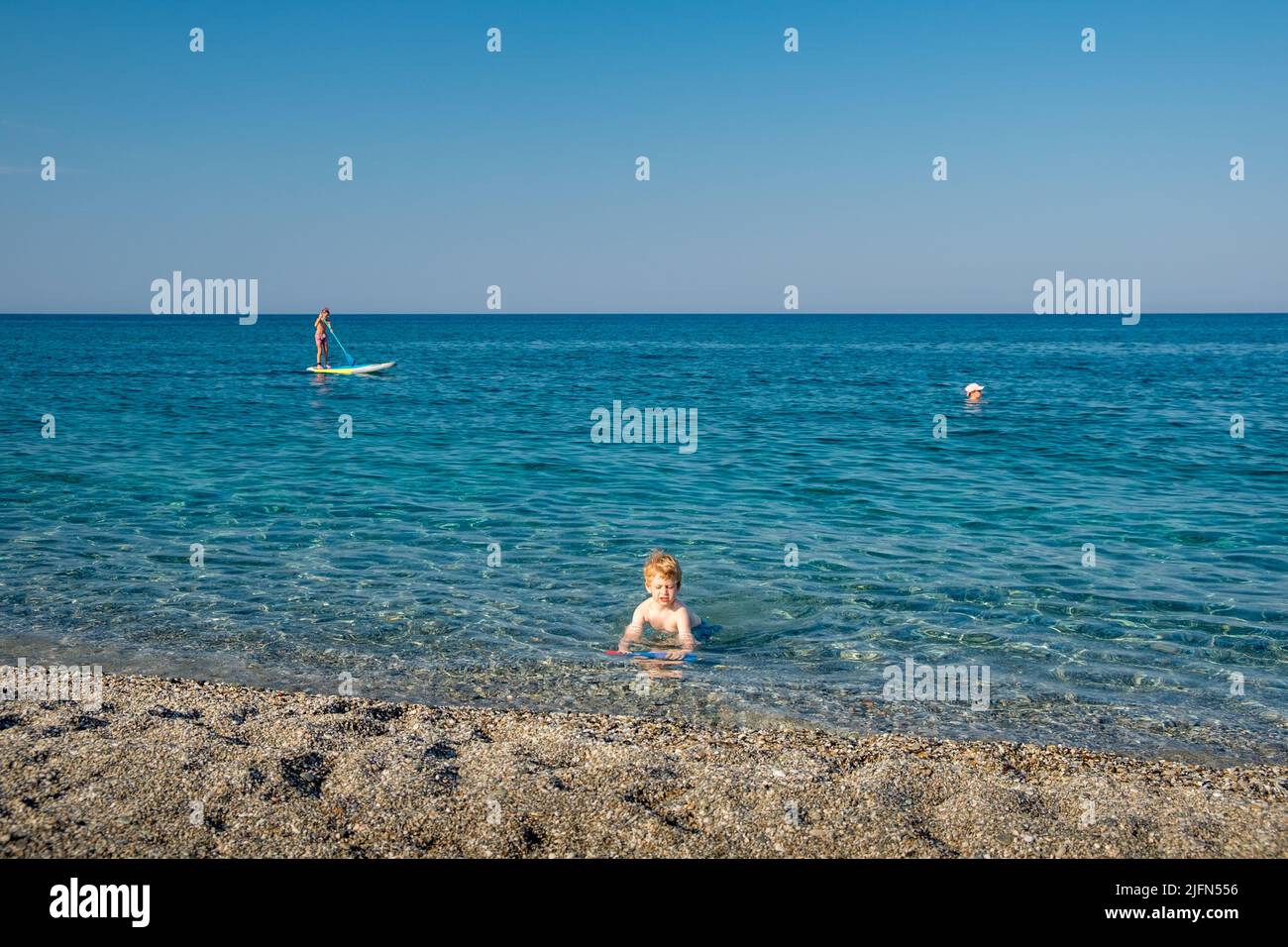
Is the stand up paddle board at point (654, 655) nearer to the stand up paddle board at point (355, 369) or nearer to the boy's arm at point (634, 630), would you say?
the boy's arm at point (634, 630)

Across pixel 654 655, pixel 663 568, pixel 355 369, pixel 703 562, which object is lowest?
pixel 654 655

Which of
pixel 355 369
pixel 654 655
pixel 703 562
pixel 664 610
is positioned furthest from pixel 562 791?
pixel 355 369

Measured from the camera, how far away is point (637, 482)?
58.3ft

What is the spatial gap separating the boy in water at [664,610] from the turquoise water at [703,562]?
1.00 ft

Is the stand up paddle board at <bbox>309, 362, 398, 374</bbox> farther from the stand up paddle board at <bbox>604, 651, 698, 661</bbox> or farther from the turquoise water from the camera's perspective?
the stand up paddle board at <bbox>604, 651, 698, 661</bbox>

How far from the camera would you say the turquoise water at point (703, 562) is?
8.05 metres

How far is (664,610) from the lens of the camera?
9109mm

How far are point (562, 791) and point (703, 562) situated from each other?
271 inches

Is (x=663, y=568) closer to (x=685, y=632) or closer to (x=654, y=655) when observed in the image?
(x=685, y=632)

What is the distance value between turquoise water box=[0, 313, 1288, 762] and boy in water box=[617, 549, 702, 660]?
0.30m

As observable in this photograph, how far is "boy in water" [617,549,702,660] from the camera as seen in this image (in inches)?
351
